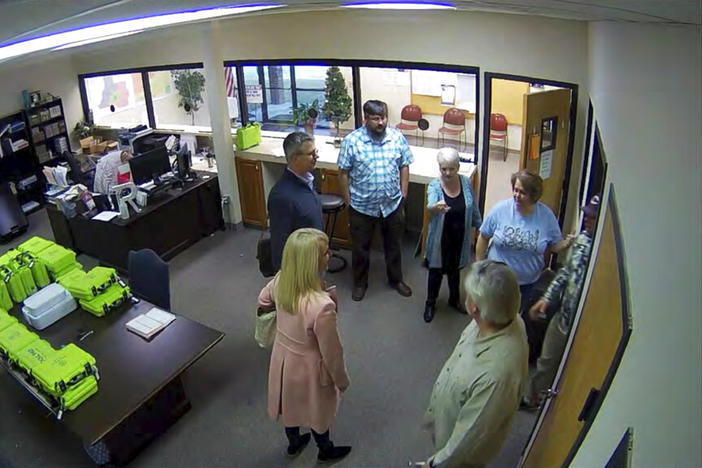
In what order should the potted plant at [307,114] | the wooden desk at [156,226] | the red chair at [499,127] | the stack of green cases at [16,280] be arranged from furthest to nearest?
the red chair at [499,127], the potted plant at [307,114], the wooden desk at [156,226], the stack of green cases at [16,280]

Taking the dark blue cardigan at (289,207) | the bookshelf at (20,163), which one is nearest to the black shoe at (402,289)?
the dark blue cardigan at (289,207)

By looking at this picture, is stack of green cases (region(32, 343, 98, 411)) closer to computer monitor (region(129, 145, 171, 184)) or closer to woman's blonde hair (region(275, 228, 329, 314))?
woman's blonde hair (region(275, 228, 329, 314))

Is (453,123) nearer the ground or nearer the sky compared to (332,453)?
nearer the sky

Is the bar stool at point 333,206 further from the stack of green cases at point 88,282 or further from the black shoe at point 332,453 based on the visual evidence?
the black shoe at point 332,453

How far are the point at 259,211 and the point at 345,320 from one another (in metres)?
2.24

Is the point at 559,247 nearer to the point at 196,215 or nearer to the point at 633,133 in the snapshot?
the point at 633,133

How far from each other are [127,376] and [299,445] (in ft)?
3.70

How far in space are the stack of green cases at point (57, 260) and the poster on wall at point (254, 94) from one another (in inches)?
139

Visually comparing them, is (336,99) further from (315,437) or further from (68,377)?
(68,377)

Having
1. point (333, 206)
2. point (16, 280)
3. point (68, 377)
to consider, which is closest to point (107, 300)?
point (16, 280)

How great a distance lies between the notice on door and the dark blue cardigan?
2215mm

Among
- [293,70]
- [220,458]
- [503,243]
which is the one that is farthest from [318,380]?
[293,70]

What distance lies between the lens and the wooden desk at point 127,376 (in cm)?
299

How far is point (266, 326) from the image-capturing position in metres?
3.04
